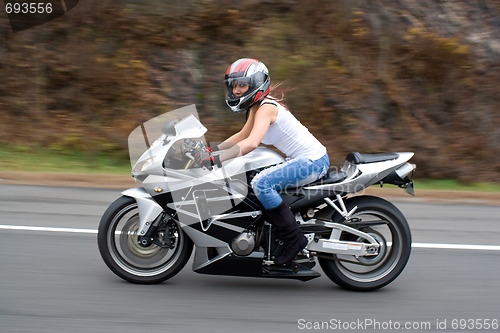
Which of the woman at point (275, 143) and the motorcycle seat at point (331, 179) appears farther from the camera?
the motorcycle seat at point (331, 179)

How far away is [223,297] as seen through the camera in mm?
5121

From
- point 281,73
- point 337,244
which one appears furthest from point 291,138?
point 281,73

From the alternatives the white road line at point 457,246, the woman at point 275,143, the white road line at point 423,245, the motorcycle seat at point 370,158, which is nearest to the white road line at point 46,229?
the white road line at point 423,245

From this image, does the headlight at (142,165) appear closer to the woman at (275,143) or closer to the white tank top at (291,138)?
the woman at (275,143)

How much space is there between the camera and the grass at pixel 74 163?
9.45 meters

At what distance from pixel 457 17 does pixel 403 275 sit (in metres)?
8.85

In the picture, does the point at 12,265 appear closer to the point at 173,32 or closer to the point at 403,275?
the point at 403,275

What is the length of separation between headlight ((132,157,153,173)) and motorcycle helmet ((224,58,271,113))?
2.57 ft

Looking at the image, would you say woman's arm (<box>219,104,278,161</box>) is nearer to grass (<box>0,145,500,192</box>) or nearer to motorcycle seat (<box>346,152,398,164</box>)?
motorcycle seat (<box>346,152,398,164</box>)

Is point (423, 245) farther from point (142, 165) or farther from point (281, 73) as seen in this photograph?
point (281, 73)

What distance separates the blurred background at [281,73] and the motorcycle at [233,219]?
506 cm

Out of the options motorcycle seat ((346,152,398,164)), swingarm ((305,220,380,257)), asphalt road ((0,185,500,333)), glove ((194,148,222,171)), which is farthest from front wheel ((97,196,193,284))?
motorcycle seat ((346,152,398,164))

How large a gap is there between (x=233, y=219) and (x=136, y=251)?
888 mm

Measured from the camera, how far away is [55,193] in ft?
27.3
